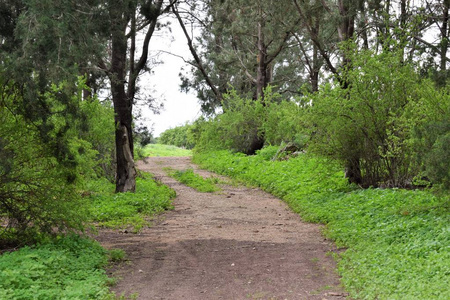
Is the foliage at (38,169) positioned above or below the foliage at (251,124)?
below

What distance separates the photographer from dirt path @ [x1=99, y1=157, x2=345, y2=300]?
6.24 metres

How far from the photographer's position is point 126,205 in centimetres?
1241

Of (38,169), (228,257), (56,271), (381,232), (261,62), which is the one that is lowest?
(228,257)

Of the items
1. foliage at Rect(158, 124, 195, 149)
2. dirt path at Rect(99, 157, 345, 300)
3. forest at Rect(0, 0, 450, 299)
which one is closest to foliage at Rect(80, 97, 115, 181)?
forest at Rect(0, 0, 450, 299)

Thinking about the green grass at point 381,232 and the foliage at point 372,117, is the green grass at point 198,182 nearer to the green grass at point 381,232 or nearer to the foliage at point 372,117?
the green grass at point 381,232

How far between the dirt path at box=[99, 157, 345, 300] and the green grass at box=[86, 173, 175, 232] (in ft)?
1.67

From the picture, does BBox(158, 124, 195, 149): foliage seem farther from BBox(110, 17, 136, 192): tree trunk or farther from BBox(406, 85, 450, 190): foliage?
BBox(406, 85, 450, 190): foliage

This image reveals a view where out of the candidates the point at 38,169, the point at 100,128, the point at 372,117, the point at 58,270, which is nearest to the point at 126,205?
the point at 100,128

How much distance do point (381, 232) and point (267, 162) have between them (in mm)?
12318

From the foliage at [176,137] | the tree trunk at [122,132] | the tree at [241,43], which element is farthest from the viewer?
the foliage at [176,137]

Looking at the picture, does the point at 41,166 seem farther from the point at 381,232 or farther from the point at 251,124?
the point at 251,124

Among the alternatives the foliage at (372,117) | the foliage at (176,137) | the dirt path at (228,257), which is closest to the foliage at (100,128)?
the dirt path at (228,257)

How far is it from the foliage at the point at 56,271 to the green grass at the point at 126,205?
2.69 m

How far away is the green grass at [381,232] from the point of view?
18.5 ft
